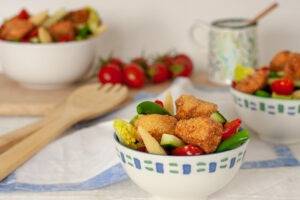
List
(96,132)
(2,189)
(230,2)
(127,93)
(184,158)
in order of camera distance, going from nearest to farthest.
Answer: (184,158)
(2,189)
(96,132)
(127,93)
(230,2)

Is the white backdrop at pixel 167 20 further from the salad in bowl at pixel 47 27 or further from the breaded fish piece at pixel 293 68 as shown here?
the breaded fish piece at pixel 293 68

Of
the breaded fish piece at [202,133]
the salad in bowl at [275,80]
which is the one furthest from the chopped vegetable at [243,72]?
the breaded fish piece at [202,133]

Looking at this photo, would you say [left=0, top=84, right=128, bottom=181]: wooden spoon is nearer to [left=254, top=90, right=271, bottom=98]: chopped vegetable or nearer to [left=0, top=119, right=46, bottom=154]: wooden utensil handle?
[left=0, top=119, right=46, bottom=154]: wooden utensil handle

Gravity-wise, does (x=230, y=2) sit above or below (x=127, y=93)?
above

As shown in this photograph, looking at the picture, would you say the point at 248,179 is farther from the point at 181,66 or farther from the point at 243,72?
the point at 181,66

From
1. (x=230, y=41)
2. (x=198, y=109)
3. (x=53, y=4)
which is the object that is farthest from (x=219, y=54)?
(x=198, y=109)

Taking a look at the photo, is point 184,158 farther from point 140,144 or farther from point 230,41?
point 230,41
